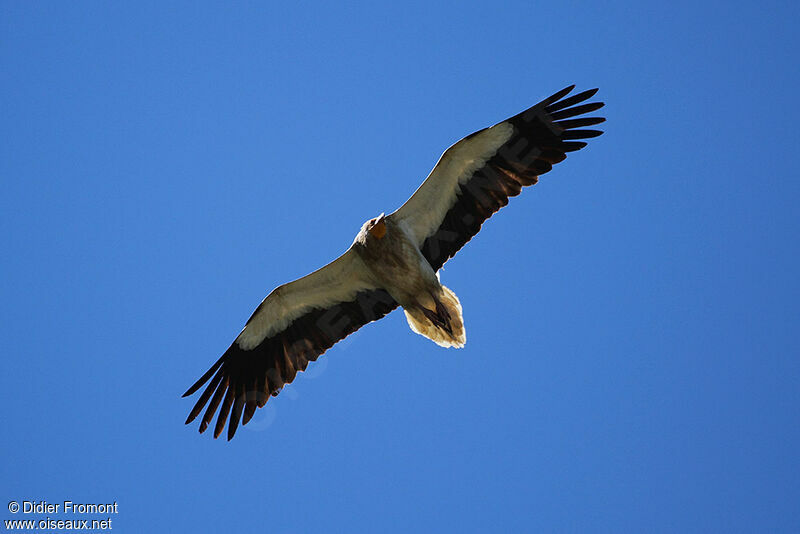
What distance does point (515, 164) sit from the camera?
321 inches

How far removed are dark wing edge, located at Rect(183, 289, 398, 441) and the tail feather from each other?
1.27 ft

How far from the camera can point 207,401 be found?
855cm

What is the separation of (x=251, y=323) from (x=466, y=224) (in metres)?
2.62

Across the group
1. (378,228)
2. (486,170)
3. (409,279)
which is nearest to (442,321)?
(409,279)

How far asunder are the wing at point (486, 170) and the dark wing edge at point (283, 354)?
2.91 feet

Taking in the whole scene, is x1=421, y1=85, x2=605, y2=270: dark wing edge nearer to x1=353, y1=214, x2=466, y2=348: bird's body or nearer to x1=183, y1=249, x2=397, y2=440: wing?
x1=353, y1=214, x2=466, y2=348: bird's body

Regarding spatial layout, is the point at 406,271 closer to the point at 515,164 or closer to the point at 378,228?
the point at 378,228

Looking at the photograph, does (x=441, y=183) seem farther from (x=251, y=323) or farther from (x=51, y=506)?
(x=51, y=506)

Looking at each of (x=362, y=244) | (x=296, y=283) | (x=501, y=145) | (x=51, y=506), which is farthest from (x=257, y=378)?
(x=501, y=145)

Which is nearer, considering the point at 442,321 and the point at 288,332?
the point at 442,321

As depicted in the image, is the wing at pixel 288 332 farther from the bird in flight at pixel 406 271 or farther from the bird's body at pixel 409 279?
the bird's body at pixel 409 279

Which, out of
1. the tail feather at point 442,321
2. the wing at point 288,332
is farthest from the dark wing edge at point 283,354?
the tail feather at point 442,321

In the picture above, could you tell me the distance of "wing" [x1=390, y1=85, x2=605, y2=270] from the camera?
26.1 feet

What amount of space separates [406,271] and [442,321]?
2.35 feet
